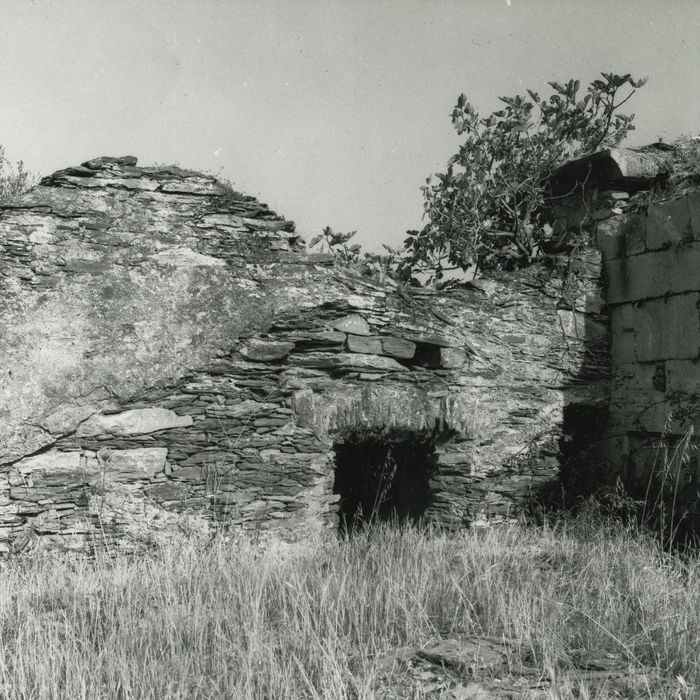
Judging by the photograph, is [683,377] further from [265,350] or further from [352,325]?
[265,350]

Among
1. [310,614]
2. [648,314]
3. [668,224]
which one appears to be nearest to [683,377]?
[648,314]

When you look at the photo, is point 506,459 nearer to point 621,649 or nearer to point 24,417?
point 621,649

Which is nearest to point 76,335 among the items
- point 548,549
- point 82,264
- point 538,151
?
point 82,264

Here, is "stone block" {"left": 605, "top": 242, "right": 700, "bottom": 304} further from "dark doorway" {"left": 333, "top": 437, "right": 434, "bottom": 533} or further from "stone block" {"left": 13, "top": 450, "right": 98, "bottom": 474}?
"stone block" {"left": 13, "top": 450, "right": 98, "bottom": 474}

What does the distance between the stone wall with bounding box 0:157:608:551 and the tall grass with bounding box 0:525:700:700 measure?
52 cm

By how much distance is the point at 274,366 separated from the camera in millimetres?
5797

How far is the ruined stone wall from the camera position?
243 inches

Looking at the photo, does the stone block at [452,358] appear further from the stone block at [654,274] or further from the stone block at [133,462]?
the stone block at [133,462]

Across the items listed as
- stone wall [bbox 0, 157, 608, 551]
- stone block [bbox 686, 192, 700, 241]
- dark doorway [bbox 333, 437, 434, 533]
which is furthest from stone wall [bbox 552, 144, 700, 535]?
dark doorway [bbox 333, 437, 434, 533]

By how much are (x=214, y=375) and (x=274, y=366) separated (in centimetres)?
47

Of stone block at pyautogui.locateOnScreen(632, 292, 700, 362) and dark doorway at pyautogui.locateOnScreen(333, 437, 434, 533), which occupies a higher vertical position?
stone block at pyautogui.locateOnScreen(632, 292, 700, 362)

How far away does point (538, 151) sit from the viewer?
8.09 m

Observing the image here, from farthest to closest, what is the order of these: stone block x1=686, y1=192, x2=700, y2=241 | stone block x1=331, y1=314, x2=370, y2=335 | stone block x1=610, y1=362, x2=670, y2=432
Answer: stone block x1=610, y1=362, x2=670, y2=432 < stone block x1=686, y1=192, x2=700, y2=241 < stone block x1=331, y1=314, x2=370, y2=335

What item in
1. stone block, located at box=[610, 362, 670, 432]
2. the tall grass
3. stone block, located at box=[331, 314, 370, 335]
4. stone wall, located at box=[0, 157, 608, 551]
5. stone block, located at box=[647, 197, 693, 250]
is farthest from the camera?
stone block, located at box=[610, 362, 670, 432]
